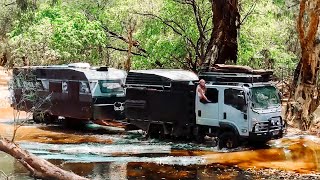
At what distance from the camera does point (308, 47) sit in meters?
21.5

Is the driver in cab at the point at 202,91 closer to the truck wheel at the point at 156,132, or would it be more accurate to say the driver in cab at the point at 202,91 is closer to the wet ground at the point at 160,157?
the wet ground at the point at 160,157

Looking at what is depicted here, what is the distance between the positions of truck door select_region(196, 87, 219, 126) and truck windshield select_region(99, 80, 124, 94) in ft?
15.3

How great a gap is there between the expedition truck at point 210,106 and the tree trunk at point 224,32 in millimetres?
4591

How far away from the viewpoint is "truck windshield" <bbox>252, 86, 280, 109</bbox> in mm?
16453

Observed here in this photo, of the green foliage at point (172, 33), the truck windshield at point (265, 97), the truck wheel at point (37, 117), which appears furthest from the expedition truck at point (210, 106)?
the green foliage at point (172, 33)

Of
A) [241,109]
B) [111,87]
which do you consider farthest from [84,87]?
[241,109]

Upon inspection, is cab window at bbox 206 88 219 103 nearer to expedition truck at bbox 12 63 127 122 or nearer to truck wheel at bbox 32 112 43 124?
expedition truck at bbox 12 63 127 122

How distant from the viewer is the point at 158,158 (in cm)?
1569

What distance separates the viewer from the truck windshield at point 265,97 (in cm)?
1645

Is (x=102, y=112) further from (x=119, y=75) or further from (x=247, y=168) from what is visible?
(x=247, y=168)

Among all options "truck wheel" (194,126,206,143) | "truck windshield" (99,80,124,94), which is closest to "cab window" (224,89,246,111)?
"truck wheel" (194,126,206,143)

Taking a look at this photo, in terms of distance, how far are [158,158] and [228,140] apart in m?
2.55

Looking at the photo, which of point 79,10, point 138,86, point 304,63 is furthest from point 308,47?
point 79,10

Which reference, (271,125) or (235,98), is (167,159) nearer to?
(235,98)
